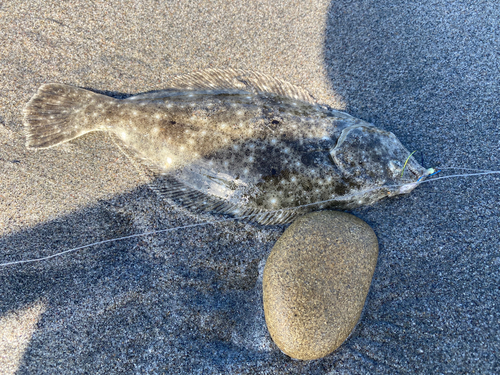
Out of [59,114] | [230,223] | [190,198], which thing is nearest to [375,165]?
[230,223]

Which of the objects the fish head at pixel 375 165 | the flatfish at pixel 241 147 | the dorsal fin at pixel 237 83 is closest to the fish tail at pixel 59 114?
the flatfish at pixel 241 147

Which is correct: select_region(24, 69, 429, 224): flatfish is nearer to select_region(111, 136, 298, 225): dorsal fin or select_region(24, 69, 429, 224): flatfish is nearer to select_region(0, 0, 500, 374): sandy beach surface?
select_region(111, 136, 298, 225): dorsal fin

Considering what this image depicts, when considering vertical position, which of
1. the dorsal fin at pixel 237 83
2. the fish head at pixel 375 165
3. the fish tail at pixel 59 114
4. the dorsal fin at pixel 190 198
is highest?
the dorsal fin at pixel 237 83

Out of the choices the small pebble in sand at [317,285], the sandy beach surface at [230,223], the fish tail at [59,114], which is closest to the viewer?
the small pebble in sand at [317,285]

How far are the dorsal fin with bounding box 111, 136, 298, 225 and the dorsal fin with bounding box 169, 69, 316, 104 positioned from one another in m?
0.80

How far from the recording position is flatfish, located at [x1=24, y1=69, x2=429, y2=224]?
2.46m

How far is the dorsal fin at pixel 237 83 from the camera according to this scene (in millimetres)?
2770

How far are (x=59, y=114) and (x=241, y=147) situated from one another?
1.71 meters

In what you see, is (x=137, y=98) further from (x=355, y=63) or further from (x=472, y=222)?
(x=472, y=222)

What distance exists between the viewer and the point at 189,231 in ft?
8.21

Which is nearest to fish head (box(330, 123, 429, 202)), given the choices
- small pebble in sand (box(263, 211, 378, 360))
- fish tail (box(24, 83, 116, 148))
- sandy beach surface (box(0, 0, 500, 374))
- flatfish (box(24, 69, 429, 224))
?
flatfish (box(24, 69, 429, 224))

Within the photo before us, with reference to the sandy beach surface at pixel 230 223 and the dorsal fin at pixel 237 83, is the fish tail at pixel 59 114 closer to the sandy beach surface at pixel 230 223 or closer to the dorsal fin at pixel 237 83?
the sandy beach surface at pixel 230 223

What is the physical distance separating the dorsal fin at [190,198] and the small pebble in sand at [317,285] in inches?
12.3

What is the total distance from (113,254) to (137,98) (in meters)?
1.41
